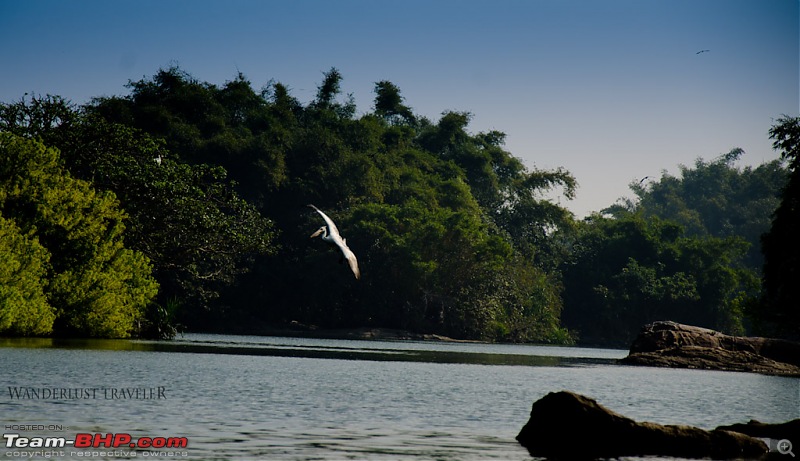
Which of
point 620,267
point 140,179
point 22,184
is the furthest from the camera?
point 620,267

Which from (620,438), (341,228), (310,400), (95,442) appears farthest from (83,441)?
(341,228)

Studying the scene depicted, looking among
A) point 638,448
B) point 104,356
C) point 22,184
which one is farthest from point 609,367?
point 638,448

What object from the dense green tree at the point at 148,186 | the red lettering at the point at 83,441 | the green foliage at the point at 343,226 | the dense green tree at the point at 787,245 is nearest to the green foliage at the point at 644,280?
the green foliage at the point at 343,226

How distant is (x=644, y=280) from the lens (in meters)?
94.3

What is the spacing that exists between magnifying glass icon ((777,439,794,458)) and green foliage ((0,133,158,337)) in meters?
32.9

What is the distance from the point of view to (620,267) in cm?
10112

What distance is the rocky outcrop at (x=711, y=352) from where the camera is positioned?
4831 cm

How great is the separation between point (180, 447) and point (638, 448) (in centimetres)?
757

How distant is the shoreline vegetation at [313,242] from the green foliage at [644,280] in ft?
0.69

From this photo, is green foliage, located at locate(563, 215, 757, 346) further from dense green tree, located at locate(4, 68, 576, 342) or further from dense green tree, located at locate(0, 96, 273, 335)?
dense green tree, located at locate(0, 96, 273, 335)

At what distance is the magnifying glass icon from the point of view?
17.5 m

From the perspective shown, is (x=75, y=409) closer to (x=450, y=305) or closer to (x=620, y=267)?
(x=450, y=305)

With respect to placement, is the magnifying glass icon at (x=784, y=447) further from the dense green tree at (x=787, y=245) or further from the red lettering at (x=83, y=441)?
the dense green tree at (x=787, y=245)

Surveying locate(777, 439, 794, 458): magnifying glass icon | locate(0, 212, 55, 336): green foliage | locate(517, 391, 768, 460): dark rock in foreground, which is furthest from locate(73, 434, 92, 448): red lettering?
locate(0, 212, 55, 336): green foliage
